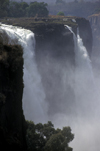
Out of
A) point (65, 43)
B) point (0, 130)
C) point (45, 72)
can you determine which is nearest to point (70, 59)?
point (65, 43)

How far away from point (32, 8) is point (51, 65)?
3520 centimetres

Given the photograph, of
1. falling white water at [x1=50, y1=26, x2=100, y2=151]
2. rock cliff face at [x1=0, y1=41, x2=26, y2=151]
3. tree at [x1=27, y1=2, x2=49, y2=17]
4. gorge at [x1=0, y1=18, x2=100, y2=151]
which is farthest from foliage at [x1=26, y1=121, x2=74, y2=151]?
tree at [x1=27, y1=2, x2=49, y2=17]

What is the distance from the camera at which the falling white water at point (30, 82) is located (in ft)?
81.9

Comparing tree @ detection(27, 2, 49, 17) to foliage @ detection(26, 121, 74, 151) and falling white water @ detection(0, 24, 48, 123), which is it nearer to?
falling white water @ detection(0, 24, 48, 123)

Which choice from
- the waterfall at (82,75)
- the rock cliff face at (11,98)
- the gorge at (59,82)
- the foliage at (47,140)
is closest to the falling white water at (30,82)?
the gorge at (59,82)

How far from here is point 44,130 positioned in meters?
15.8

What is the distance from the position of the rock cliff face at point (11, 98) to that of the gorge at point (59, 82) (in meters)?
12.1

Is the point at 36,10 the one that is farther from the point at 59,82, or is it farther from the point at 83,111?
the point at 83,111

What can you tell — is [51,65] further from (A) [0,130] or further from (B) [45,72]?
(A) [0,130]

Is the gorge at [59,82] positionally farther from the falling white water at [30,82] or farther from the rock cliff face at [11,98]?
the rock cliff face at [11,98]

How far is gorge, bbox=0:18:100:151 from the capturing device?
2623 cm

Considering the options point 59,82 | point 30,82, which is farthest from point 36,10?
point 30,82

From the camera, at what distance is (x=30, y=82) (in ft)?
84.6

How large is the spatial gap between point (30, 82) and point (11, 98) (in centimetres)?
1366
